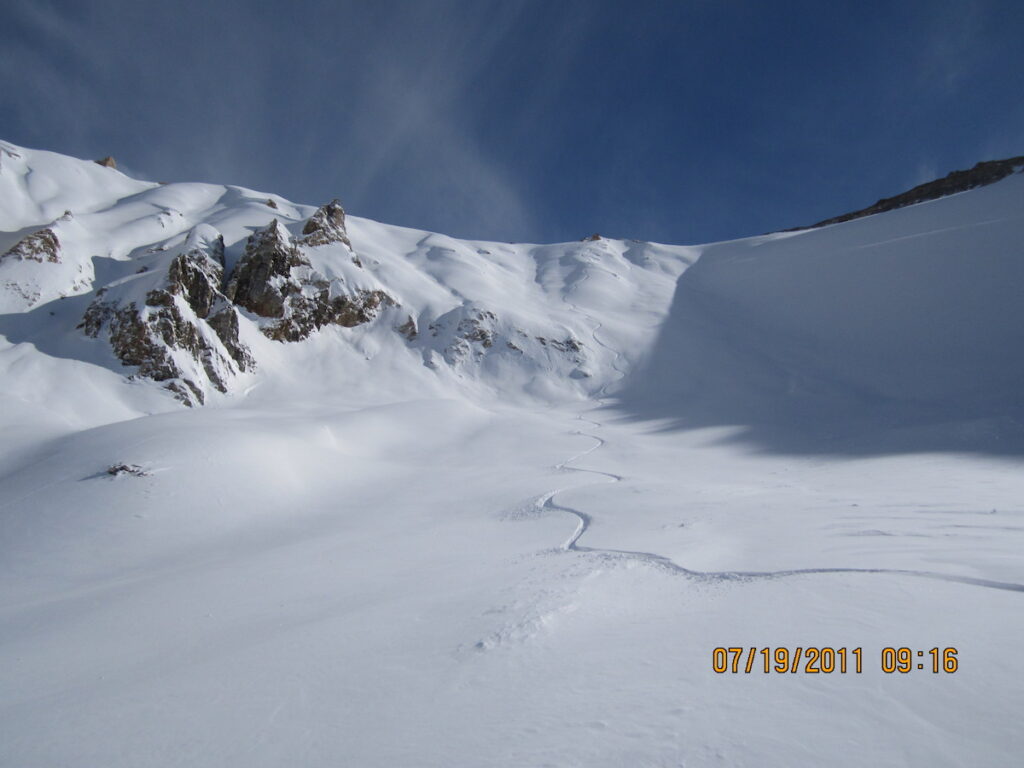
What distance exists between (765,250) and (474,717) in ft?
175

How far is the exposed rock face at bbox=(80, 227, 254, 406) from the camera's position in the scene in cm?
1967

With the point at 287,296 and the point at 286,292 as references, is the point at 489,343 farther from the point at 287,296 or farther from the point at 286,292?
the point at 286,292

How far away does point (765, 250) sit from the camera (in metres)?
47.6

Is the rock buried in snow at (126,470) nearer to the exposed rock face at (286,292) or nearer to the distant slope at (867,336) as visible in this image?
the distant slope at (867,336)

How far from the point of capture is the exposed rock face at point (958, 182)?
46.3 metres

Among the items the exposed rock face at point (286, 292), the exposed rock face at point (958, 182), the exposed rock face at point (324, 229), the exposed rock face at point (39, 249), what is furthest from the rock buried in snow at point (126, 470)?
the exposed rock face at point (958, 182)

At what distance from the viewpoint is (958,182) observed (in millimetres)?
49625

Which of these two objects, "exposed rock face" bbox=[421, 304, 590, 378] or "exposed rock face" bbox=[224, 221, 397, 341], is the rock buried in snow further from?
"exposed rock face" bbox=[421, 304, 590, 378]

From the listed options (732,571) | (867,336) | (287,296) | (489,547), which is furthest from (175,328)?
(867,336)

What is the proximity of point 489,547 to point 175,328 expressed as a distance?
66.9ft

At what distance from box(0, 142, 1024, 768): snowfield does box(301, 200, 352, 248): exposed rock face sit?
337 inches

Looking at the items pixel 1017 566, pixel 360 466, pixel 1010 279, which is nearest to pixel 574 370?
pixel 360 466

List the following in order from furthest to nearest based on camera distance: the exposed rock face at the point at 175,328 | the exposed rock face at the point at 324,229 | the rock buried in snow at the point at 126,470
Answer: the exposed rock face at the point at 324,229
the exposed rock face at the point at 175,328
the rock buried in snow at the point at 126,470

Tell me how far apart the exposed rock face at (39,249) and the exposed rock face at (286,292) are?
7.80 meters
